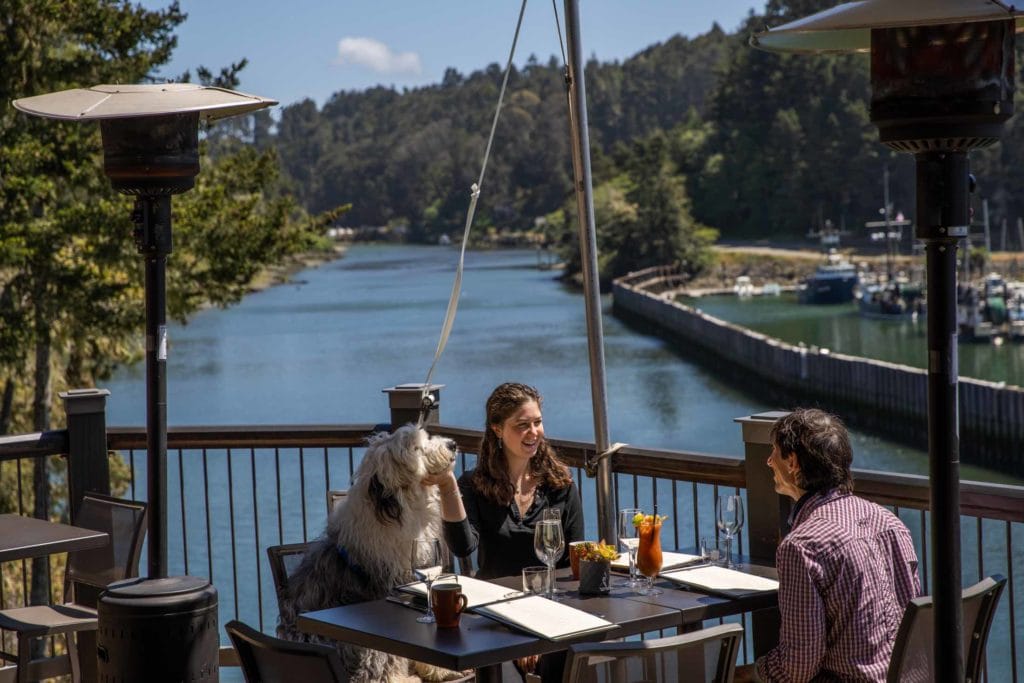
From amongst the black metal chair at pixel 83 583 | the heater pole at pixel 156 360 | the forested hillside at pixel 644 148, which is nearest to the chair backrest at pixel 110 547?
the black metal chair at pixel 83 583

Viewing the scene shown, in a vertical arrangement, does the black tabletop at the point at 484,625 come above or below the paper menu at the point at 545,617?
below

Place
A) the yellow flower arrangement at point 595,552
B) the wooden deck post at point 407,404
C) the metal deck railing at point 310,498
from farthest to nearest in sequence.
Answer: the wooden deck post at point 407,404 < the metal deck railing at point 310,498 < the yellow flower arrangement at point 595,552

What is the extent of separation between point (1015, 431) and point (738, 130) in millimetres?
84915

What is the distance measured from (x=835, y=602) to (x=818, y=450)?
43 cm

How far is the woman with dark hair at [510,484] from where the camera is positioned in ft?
15.2

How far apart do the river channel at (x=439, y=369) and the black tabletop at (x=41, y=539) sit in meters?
19.2

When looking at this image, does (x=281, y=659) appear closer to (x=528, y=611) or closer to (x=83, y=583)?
(x=528, y=611)

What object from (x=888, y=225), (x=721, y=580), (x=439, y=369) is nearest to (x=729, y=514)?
(x=721, y=580)

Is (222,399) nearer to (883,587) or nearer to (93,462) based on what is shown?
(93,462)

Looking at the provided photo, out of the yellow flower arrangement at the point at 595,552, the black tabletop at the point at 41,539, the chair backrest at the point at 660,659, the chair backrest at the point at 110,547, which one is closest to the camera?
the chair backrest at the point at 660,659

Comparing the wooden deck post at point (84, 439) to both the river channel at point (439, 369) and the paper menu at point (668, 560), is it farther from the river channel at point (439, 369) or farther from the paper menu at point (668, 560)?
the river channel at point (439, 369)

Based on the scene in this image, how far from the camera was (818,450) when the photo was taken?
3.66m

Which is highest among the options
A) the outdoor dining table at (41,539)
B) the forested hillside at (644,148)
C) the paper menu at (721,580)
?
the forested hillside at (644,148)

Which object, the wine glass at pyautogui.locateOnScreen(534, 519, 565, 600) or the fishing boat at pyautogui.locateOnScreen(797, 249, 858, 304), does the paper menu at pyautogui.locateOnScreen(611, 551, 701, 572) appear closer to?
the wine glass at pyautogui.locateOnScreen(534, 519, 565, 600)
